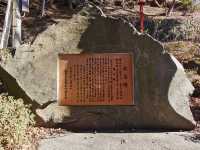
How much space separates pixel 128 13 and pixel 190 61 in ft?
21.5

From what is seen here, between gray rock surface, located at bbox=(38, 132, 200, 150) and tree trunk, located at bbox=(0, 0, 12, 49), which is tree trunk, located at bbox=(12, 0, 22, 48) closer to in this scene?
tree trunk, located at bbox=(0, 0, 12, 49)

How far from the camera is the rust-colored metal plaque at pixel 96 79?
7406mm

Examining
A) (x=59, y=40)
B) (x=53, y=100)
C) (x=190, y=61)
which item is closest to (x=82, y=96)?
(x=53, y=100)

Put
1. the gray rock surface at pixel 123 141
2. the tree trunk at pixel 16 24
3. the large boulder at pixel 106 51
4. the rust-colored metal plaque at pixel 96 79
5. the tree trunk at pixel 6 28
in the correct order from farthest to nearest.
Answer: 1. the tree trunk at pixel 16 24
2. the tree trunk at pixel 6 28
3. the rust-colored metal plaque at pixel 96 79
4. the large boulder at pixel 106 51
5. the gray rock surface at pixel 123 141

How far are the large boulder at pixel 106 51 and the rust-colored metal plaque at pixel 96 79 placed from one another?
0.09 meters

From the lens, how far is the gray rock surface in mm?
6520

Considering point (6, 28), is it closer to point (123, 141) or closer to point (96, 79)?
point (96, 79)

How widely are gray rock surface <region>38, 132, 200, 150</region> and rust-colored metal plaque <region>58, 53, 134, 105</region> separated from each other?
56 cm

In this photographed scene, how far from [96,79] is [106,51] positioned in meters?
0.46

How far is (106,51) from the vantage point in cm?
747

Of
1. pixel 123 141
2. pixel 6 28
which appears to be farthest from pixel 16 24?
pixel 123 141

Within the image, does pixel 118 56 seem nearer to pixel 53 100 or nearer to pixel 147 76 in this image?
pixel 147 76

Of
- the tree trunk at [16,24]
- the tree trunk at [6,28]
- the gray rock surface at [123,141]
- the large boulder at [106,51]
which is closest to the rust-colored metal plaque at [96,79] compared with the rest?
the large boulder at [106,51]

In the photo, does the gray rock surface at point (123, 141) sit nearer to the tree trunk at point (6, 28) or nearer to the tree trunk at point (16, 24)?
the tree trunk at point (6, 28)
